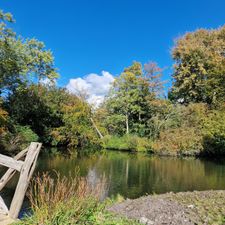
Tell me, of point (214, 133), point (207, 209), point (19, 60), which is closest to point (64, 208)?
point (207, 209)

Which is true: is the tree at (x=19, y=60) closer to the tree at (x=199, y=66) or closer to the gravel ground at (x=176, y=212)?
the tree at (x=199, y=66)

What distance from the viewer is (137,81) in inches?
1055

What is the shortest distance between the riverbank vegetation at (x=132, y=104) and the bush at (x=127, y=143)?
0.10 m

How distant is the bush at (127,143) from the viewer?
2397 centimetres

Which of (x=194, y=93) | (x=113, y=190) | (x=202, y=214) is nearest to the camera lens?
(x=202, y=214)

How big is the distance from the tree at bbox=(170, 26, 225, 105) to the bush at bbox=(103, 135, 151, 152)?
708 centimetres

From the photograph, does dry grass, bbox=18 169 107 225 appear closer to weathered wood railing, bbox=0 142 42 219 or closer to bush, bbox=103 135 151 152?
weathered wood railing, bbox=0 142 42 219

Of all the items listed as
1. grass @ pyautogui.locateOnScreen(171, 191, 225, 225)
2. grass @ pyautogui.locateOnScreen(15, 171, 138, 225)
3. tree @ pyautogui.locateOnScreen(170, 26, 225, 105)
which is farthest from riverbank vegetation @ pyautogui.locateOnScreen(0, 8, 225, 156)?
grass @ pyautogui.locateOnScreen(15, 171, 138, 225)

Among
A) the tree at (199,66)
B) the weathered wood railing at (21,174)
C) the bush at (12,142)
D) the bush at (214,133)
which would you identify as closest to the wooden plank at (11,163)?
the weathered wood railing at (21,174)

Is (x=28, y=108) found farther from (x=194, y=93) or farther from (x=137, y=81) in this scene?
A: (x=194, y=93)

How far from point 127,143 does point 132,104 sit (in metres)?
4.66

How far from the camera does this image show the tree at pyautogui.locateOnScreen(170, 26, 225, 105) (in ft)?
78.4

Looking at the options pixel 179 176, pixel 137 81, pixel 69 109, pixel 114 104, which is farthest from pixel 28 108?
pixel 179 176

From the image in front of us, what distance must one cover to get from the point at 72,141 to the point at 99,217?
74.4 feet
